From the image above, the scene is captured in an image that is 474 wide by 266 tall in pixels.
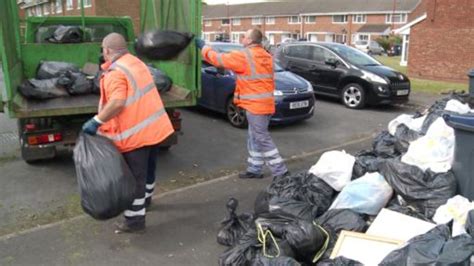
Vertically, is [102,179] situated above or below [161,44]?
below

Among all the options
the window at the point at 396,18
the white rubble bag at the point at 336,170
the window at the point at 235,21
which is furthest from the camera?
the window at the point at 235,21

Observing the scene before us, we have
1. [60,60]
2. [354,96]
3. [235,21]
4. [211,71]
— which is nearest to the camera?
[60,60]

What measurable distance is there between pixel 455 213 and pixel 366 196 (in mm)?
758

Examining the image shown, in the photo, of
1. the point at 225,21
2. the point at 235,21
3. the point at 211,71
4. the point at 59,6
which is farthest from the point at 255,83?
the point at 225,21

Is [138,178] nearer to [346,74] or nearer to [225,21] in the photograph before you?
[346,74]

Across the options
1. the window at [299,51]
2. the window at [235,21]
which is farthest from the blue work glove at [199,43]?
the window at [235,21]

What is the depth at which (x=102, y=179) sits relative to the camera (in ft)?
11.2

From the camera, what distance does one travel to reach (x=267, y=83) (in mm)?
5047

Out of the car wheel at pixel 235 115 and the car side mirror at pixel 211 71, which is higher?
the car side mirror at pixel 211 71

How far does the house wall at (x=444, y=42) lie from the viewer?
54.1ft

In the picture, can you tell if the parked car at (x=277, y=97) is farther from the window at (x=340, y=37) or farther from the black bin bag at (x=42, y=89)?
the window at (x=340, y=37)

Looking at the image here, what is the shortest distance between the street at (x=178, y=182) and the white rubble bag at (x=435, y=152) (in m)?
1.64

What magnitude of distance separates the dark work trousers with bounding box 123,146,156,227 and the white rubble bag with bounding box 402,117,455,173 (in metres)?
2.23

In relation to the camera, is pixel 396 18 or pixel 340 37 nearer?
pixel 396 18
